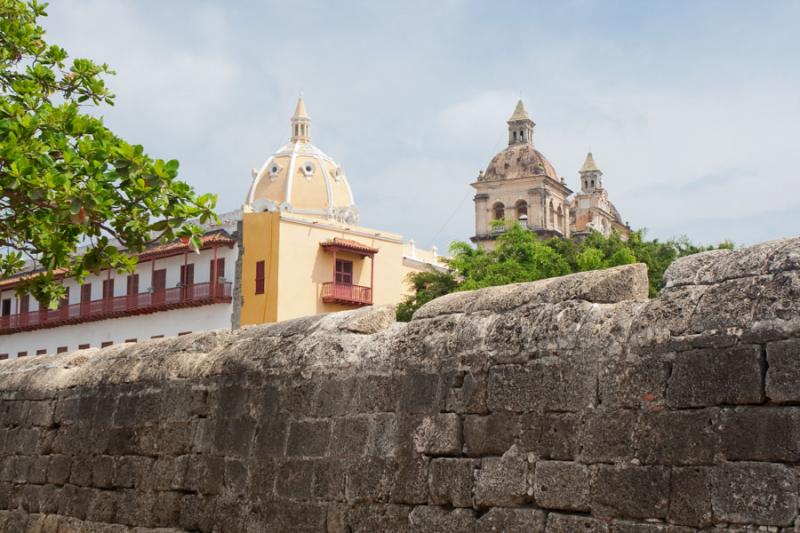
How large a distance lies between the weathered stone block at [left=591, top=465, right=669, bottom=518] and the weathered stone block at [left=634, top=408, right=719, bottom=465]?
0.07 metres

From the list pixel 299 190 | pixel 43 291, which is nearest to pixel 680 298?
pixel 43 291

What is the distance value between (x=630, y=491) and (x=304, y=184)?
5110cm

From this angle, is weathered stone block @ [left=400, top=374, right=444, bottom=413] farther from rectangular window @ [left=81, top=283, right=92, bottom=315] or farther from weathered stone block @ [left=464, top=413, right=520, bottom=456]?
rectangular window @ [left=81, top=283, right=92, bottom=315]

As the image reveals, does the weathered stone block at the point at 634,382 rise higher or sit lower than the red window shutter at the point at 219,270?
lower

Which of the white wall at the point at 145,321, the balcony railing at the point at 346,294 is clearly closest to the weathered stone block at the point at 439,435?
the white wall at the point at 145,321

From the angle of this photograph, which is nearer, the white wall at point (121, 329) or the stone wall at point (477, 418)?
the stone wall at point (477, 418)

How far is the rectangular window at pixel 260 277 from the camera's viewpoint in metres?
44.0

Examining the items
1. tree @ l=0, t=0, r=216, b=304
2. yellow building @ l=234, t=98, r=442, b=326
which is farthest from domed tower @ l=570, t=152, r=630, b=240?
tree @ l=0, t=0, r=216, b=304

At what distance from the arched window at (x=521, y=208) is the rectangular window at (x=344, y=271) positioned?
24.2m

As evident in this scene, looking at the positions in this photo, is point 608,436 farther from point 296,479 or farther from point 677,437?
point 296,479

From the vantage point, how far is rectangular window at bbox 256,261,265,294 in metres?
44.0

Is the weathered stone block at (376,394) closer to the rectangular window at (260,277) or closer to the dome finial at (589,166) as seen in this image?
the rectangular window at (260,277)

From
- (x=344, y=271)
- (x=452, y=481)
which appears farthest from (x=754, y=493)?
(x=344, y=271)

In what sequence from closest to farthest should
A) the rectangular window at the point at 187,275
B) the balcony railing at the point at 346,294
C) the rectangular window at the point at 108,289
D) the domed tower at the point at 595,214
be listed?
the balcony railing at the point at 346,294 → the rectangular window at the point at 187,275 → the rectangular window at the point at 108,289 → the domed tower at the point at 595,214
